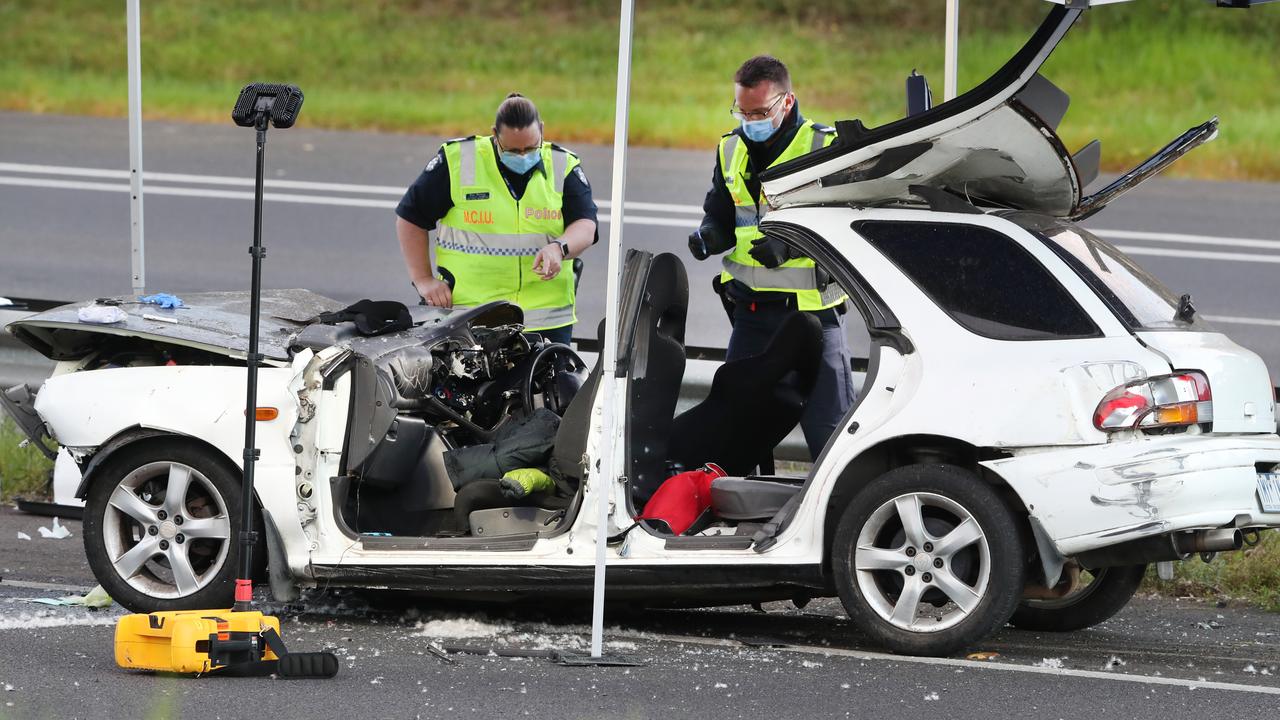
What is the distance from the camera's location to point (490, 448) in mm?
6973

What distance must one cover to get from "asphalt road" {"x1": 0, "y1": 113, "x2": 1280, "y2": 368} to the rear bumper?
22.4 ft

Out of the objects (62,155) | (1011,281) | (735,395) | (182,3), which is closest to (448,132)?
(62,155)

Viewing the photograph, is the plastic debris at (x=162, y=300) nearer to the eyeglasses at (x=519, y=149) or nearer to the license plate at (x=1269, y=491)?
the eyeglasses at (x=519, y=149)

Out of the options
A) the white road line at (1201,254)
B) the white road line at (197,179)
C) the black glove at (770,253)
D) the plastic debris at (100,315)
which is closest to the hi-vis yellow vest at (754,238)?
the black glove at (770,253)

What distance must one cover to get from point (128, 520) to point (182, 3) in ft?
Answer: 57.2

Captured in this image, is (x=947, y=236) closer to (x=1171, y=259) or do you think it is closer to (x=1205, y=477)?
(x=1205, y=477)

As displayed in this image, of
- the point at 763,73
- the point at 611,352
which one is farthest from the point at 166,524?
the point at 763,73

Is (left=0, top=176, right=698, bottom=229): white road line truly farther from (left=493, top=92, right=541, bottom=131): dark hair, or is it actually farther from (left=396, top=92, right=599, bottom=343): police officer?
(left=493, top=92, right=541, bottom=131): dark hair

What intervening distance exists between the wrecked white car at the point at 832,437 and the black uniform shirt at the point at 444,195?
1.30m

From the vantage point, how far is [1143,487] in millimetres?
5695

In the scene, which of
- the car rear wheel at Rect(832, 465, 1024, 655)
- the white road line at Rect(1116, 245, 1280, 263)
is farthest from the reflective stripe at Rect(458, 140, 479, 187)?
the white road line at Rect(1116, 245, 1280, 263)

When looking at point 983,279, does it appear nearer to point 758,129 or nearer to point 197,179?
point 758,129

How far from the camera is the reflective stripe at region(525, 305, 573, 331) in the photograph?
28.0ft

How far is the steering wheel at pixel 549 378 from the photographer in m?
7.29
